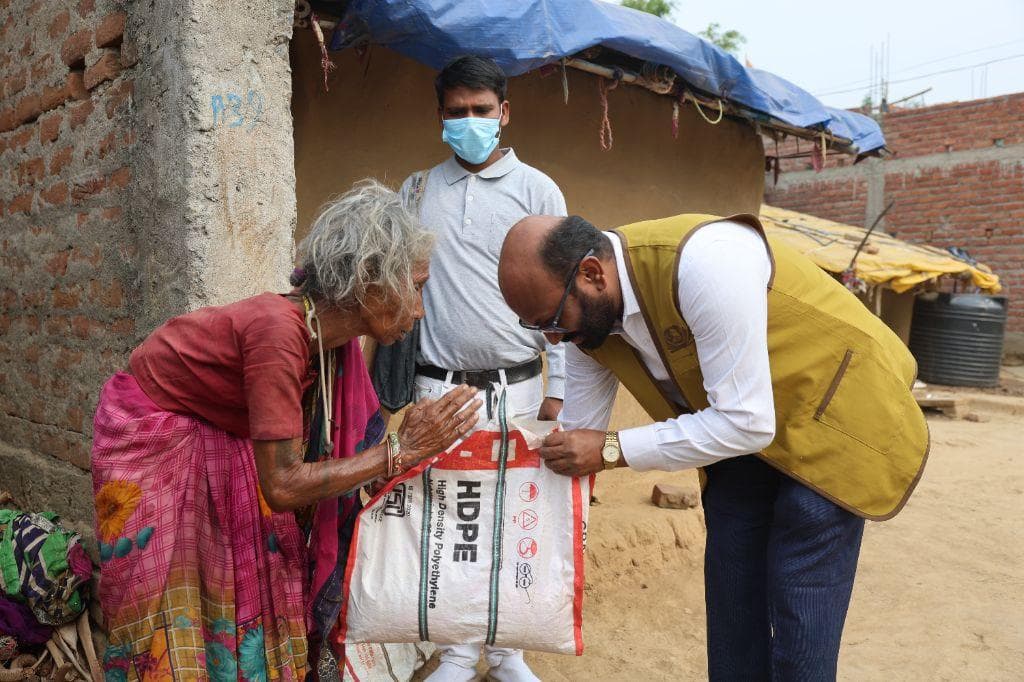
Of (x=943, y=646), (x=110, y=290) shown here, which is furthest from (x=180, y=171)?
(x=943, y=646)

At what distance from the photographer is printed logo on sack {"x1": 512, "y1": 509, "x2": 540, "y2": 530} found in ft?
7.01

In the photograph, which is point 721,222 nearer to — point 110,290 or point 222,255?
point 222,255

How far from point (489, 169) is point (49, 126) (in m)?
1.86

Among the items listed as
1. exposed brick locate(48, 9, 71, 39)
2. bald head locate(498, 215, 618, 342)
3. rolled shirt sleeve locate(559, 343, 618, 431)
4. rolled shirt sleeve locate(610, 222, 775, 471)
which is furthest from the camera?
exposed brick locate(48, 9, 71, 39)

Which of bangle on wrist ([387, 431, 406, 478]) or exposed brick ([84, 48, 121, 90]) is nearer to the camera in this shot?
bangle on wrist ([387, 431, 406, 478])

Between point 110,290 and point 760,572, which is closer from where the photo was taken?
point 760,572

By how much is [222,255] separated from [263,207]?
241mm

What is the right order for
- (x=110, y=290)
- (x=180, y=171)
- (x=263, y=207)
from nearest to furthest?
(x=180, y=171)
(x=263, y=207)
(x=110, y=290)

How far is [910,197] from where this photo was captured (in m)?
13.6

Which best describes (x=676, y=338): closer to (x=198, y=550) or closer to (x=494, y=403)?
(x=494, y=403)

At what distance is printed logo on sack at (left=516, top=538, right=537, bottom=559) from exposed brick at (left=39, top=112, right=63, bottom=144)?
2.58m

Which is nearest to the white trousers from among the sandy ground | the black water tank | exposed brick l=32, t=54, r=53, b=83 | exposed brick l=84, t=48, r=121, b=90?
the sandy ground

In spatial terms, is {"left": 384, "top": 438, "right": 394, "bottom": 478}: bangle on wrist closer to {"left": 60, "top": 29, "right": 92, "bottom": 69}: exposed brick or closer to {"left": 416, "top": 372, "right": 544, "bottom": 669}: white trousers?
{"left": 416, "top": 372, "right": 544, "bottom": 669}: white trousers

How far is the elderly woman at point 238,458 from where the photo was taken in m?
1.88
